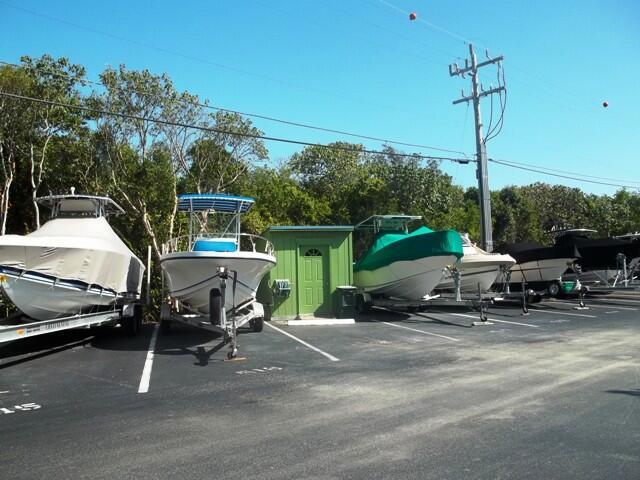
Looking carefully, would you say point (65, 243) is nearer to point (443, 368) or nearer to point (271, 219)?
point (443, 368)

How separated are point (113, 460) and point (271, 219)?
20.9 meters

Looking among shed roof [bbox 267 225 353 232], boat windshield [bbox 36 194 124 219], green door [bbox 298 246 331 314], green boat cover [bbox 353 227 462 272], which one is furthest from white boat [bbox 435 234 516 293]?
boat windshield [bbox 36 194 124 219]

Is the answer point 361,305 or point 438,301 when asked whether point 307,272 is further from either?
point 438,301

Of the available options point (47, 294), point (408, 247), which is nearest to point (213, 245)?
point (47, 294)

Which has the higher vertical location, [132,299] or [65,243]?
[65,243]

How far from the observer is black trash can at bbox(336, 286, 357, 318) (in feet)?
53.9

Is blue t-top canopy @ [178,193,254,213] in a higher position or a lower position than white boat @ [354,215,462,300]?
higher

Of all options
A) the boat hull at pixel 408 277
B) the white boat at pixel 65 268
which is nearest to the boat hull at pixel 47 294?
the white boat at pixel 65 268

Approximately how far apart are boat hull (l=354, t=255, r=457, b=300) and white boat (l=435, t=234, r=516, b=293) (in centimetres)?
155

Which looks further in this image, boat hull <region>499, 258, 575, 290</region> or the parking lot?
boat hull <region>499, 258, 575, 290</region>

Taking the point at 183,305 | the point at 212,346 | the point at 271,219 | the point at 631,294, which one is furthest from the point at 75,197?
the point at 631,294

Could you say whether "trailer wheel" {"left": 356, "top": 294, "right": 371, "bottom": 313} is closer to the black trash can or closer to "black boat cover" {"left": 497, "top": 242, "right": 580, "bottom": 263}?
the black trash can

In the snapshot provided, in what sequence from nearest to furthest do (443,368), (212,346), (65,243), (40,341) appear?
(443,368) → (65,243) → (212,346) → (40,341)

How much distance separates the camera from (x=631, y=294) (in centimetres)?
2530
